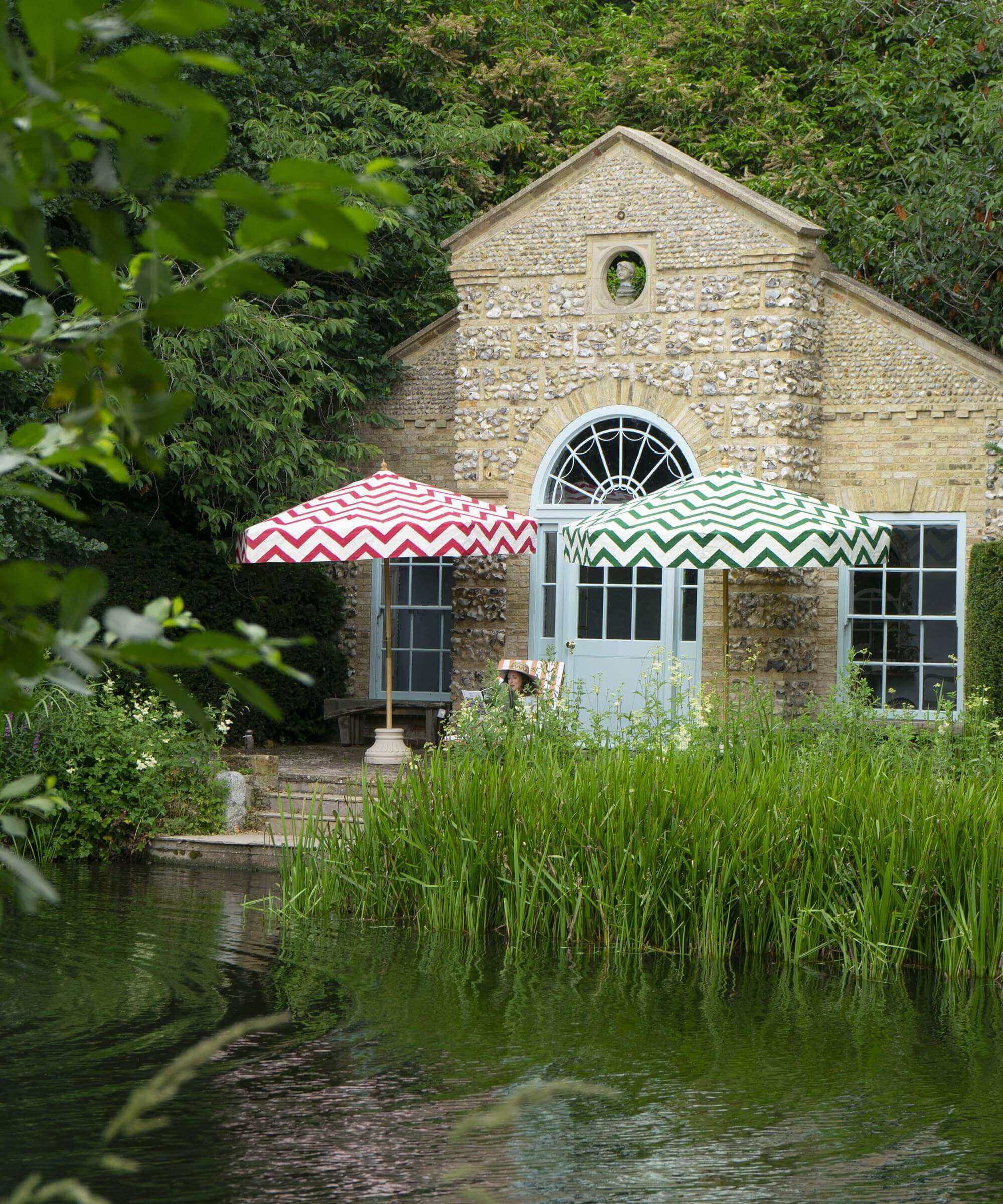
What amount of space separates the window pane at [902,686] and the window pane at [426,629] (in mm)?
4373

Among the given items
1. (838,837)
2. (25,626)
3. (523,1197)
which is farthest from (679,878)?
(25,626)

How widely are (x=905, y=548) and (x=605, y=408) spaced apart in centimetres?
284

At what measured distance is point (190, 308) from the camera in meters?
1.31

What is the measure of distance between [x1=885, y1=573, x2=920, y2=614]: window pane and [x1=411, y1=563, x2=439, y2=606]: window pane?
4.38 meters

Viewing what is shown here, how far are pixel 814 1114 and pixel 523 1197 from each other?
1.21 m

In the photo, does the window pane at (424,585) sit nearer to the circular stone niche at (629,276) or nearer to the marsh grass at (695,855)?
the circular stone niche at (629,276)

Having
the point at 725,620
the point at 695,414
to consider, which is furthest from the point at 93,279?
the point at 695,414

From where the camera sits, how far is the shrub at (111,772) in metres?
9.66

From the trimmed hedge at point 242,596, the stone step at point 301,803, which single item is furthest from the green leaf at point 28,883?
the trimmed hedge at point 242,596

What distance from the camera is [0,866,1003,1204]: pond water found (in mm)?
4316

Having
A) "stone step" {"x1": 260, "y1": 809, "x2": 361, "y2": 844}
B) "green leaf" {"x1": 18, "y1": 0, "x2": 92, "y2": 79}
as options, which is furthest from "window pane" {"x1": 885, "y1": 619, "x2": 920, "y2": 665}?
"green leaf" {"x1": 18, "y1": 0, "x2": 92, "y2": 79}

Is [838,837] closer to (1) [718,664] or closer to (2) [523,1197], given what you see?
(2) [523,1197]

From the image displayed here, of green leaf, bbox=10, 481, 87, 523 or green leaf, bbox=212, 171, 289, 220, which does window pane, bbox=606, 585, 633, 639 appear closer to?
green leaf, bbox=10, 481, 87, 523

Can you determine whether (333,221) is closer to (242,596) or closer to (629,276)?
(629,276)
